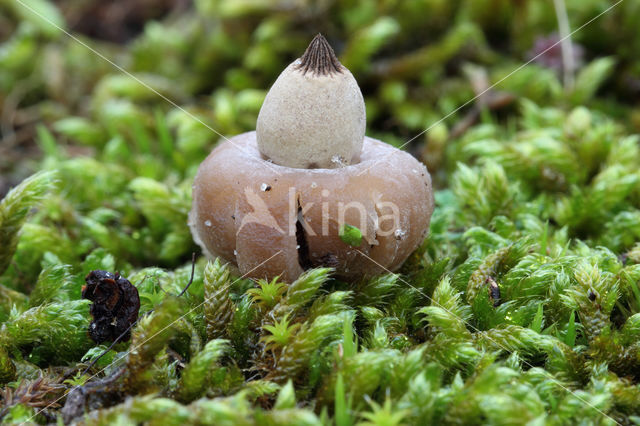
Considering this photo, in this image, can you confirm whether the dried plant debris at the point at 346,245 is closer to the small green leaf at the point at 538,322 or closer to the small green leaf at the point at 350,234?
the small green leaf at the point at 538,322

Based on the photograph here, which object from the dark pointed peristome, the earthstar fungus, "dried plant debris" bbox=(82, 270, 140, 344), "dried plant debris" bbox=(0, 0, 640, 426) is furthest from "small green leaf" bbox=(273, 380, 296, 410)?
the dark pointed peristome

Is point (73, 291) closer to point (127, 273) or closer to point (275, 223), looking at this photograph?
point (127, 273)

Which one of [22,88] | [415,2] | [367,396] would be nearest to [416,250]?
[367,396]

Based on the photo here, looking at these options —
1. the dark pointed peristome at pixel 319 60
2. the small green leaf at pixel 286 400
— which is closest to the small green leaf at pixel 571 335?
the small green leaf at pixel 286 400

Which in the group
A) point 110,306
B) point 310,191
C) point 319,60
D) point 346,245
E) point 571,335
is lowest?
point 571,335

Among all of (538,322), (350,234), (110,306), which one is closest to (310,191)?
(350,234)

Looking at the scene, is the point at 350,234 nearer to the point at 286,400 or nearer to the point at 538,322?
the point at 286,400

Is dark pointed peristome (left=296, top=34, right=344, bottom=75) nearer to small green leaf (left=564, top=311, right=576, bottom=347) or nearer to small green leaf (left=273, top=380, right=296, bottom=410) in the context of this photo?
small green leaf (left=273, top=380, right=296, bottom=410)
